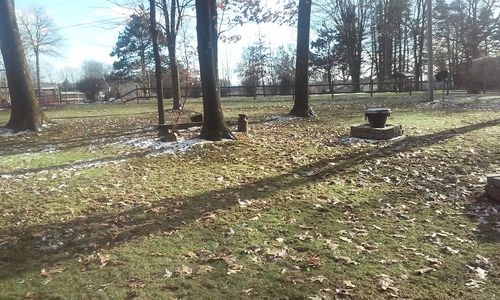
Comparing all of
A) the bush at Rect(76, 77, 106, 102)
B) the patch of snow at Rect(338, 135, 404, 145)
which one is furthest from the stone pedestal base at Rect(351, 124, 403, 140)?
the bush at Rect(76, 77, 106, 102)

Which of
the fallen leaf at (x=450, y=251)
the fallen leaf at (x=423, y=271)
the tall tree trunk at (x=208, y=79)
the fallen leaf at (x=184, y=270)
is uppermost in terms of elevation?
the tall tree trunk at (x=208, y=79)

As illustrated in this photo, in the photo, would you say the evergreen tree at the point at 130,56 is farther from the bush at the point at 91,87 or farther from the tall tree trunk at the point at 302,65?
the tall tree trunk at the point at 302,65

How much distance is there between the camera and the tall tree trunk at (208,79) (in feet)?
34.8

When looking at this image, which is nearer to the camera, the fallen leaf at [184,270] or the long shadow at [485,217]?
the fallen leaf at [184,270]

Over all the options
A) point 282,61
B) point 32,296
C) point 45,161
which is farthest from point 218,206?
point 282,61

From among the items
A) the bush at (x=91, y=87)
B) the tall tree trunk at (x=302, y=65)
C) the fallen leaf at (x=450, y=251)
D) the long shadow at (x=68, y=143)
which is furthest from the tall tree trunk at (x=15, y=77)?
the bush at (x=91, y=87)

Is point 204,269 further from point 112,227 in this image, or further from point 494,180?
point 494,180

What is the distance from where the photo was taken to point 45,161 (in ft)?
30.6

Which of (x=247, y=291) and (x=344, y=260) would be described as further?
(x=344, y=260)

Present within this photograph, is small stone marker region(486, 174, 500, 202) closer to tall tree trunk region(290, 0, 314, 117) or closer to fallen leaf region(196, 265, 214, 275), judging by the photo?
fallen leaf region(196, 265, 214, 275)

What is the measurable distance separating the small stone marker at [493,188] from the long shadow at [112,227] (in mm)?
2516

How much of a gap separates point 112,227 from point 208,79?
607 cm

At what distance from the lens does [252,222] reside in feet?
18.6

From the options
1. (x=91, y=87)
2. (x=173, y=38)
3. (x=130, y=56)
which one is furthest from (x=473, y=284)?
(x=130, y=56)
